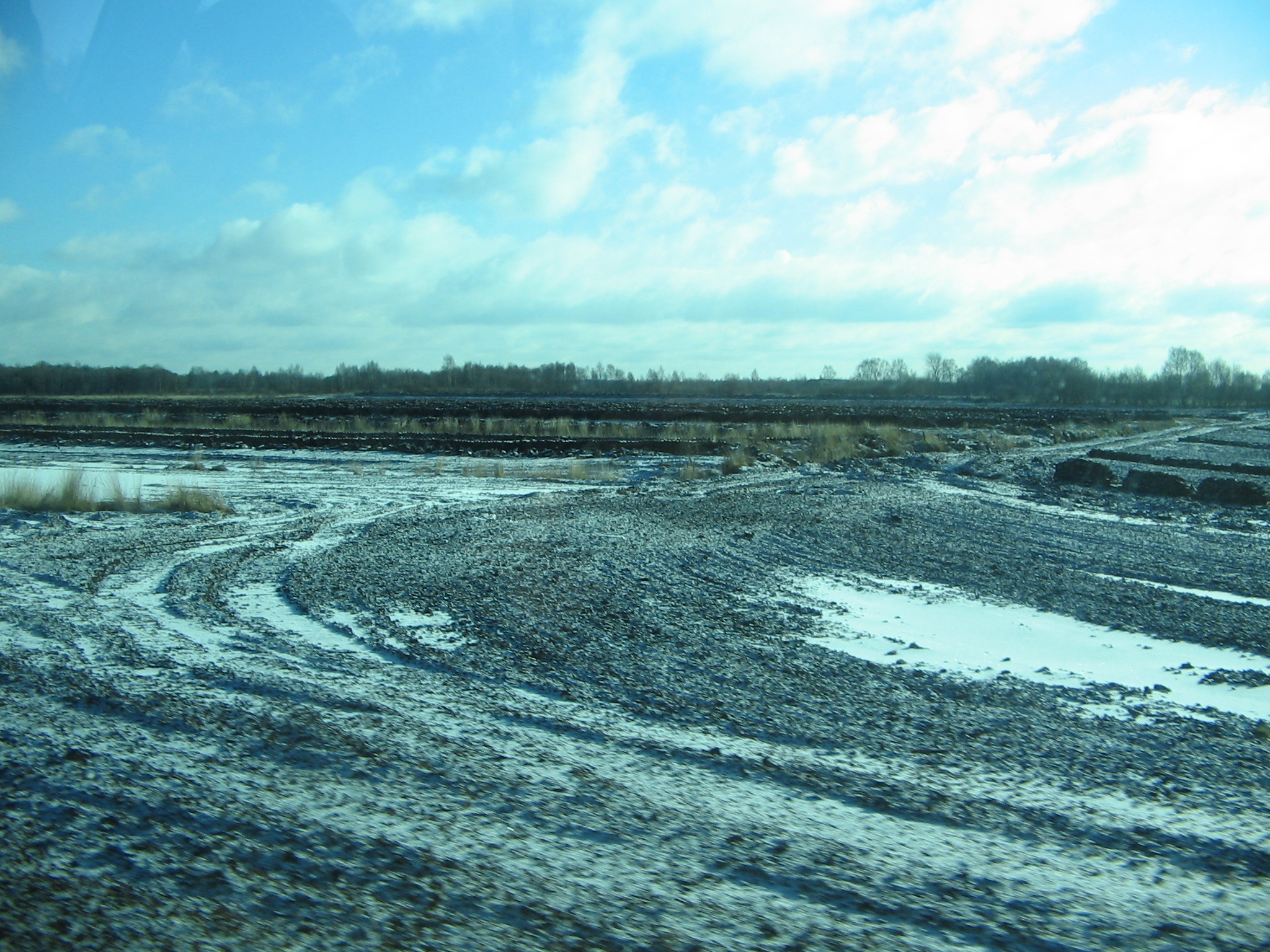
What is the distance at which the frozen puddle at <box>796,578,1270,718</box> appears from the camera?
6.52 m

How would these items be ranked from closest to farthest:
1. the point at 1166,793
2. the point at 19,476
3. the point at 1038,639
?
the point at 1166,793 → the point at 1038,639 → the point at 19,476

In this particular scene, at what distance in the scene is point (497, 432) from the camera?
42.3m

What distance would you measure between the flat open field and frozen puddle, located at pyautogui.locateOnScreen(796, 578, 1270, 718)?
0.05 m

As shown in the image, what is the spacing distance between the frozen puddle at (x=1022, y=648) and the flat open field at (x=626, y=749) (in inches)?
2.0

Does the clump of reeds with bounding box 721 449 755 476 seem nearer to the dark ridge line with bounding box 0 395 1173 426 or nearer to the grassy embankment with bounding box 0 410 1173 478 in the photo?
the grassy embankment with bounding box 0 410 1173 478

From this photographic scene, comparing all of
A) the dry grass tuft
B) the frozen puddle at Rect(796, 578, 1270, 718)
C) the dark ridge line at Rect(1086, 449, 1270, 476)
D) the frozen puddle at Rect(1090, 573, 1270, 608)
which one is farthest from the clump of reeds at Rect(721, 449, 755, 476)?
the frozen puddle at Rect(796, 578, 1270, 718)

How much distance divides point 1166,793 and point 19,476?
836 inches

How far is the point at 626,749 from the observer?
16.0ft

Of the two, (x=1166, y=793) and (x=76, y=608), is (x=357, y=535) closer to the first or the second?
(x=76, y=608)

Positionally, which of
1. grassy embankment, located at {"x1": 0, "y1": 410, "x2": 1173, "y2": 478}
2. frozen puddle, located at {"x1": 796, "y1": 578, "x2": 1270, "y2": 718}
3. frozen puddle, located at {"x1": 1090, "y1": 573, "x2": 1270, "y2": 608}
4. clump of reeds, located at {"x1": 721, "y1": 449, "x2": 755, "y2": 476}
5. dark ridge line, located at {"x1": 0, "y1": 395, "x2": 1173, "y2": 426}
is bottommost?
frozen puddle, located at {"x1": 796, "y1": 578, "x2": 1270, "y2": 718}

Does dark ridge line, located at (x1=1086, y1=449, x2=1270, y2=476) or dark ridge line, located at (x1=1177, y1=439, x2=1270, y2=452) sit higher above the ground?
dark ridge line, located at (x1=1177, y1=439, x2=1270, y2=452)

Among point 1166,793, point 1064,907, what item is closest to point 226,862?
point 1064,907

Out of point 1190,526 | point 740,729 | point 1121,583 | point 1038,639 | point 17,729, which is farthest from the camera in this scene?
point 1190,526

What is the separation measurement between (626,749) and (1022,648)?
4261 millimetres
